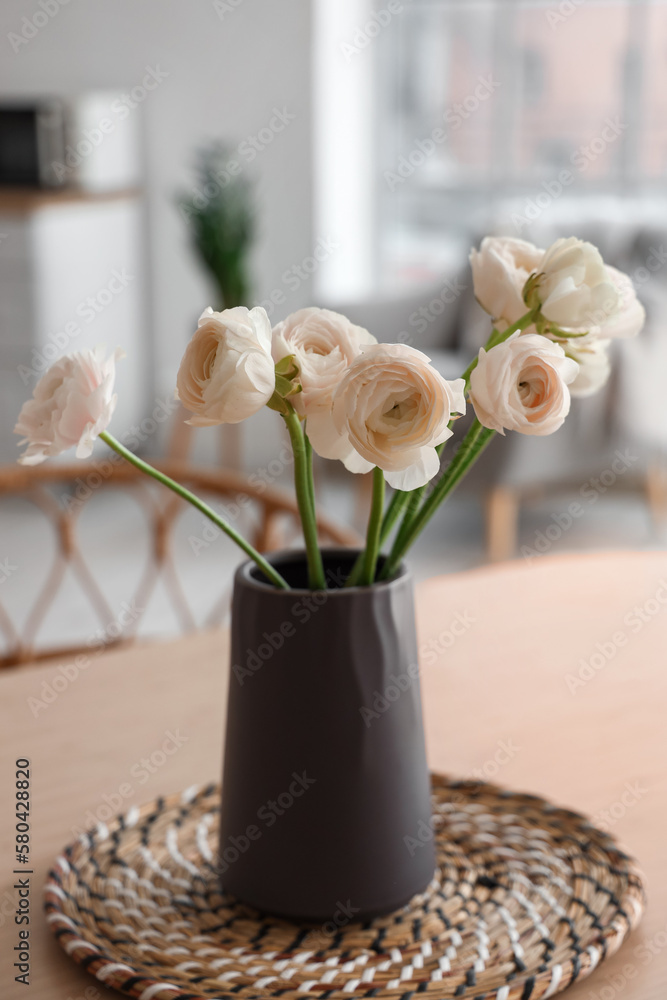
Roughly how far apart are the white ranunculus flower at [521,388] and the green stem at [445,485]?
0.05 metres

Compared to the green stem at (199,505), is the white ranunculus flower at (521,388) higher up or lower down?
higher up

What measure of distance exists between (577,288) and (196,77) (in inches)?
155

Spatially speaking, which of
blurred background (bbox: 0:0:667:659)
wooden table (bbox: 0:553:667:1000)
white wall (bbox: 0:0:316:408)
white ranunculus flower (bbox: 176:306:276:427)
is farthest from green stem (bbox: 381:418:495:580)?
white wall (bbox: 0:0:316:408)

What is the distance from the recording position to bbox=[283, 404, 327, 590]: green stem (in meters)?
0.59

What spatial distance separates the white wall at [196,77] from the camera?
4121mm

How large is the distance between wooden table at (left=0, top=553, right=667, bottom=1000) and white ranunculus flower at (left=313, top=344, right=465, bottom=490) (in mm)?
333

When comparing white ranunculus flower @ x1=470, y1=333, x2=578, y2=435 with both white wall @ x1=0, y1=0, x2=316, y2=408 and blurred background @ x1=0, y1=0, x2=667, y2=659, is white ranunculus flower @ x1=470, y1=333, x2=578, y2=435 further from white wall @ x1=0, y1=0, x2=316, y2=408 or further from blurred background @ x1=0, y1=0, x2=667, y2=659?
white wall @ x1=0, y1=0, x2=316, y2=408

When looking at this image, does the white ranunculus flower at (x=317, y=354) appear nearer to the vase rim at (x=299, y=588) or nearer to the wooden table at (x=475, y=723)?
the vase rim at (x=299, y=588)

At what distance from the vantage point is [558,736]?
940mm

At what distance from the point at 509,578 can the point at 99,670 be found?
0.47 meters

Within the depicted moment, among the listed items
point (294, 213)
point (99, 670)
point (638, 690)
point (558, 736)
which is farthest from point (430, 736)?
point (294, 213)

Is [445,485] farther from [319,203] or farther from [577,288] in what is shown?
[319,203]

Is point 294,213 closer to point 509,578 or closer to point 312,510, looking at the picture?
point 509,578

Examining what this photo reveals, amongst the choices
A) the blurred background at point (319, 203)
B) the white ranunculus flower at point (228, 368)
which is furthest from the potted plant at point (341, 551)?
the blurred background at point (319, 203)
